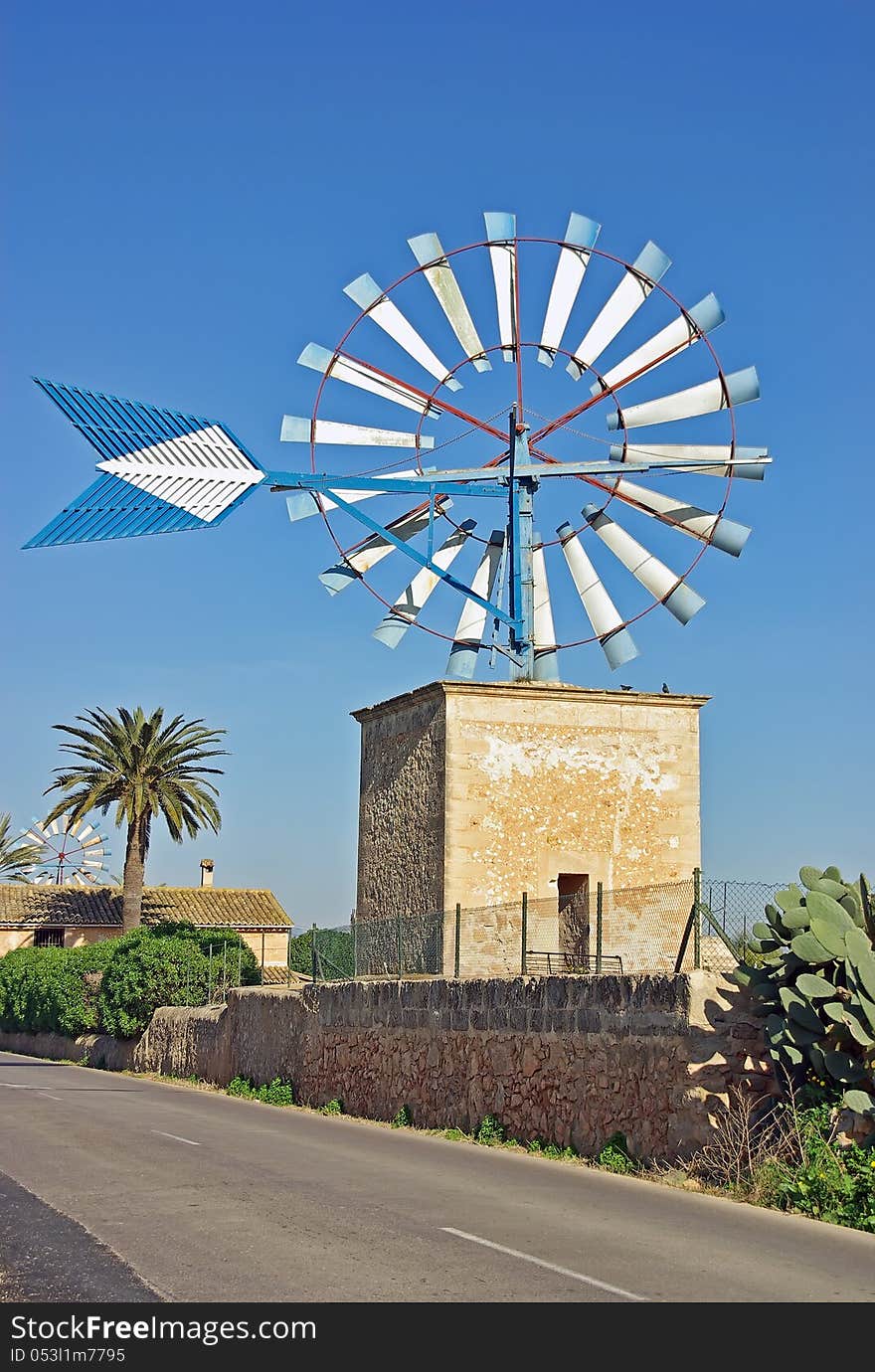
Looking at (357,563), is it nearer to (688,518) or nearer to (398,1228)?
(688,518)

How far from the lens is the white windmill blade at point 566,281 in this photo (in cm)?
2075

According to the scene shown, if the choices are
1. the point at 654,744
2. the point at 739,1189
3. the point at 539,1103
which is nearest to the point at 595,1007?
the point at 539,1103

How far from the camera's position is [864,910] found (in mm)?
12211

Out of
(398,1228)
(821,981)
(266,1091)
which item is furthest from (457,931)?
(398,1228)

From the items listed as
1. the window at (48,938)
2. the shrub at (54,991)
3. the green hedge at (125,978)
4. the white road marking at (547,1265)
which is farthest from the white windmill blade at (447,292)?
the window at (48,938)

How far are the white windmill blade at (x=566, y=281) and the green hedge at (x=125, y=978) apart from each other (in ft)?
59.3

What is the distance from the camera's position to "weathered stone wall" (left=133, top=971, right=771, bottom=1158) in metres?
13.0

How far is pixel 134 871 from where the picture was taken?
1756 inches

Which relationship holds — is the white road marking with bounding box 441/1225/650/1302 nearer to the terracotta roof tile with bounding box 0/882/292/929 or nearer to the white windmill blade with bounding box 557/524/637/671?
the white windmill blade with bounding box 557/524/637/671

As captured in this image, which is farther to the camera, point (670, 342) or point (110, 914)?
point (110, 914)

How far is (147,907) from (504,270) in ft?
142

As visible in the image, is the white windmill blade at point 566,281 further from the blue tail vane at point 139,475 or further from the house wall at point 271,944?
the house wall at point 271,944
